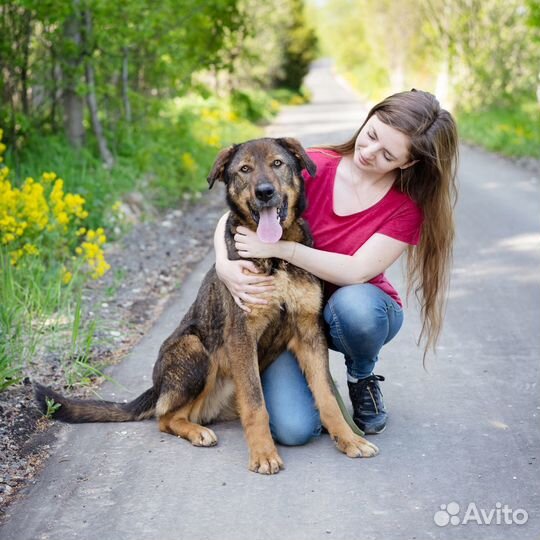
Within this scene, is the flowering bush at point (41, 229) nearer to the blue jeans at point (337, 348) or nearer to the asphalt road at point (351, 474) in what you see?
the asphalt road at point (351, 474)

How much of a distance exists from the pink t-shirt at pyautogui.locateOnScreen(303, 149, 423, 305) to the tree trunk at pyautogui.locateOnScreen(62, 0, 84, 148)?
226 inches

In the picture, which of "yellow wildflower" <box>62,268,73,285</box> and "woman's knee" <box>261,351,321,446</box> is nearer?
"woman's knee" <box>261,351,321,446</box>

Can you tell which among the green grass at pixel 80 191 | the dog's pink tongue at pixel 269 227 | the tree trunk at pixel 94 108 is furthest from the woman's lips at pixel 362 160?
the tree trunk at pixel 94 108

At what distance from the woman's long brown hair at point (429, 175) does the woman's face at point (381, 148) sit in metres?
0.03

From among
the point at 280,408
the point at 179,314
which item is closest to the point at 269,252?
the point at 280,408

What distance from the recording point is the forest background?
20.0 ft

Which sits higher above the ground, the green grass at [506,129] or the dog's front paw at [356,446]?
the dog's front paw at [356,446]

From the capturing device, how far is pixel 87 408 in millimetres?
4395

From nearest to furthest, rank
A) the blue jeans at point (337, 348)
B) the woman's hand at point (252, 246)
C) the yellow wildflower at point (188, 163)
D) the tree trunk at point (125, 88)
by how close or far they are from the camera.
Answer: the woman's hand at point (252, 246), the blue jeans at point (337, 348), the tree trunk at point (125, 88), the yellow wildflower at point (188, 163)

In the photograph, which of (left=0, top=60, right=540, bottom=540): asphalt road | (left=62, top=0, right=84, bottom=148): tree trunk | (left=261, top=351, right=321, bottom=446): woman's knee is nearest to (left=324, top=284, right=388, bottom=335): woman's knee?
(left=261, top=351, right=321, bottom=446): woman's knee

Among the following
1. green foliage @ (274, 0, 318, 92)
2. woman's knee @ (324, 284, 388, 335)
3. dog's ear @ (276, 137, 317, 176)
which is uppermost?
dog's ear @ (276, 137, 317, 176)

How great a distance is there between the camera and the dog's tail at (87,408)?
438 centimetres

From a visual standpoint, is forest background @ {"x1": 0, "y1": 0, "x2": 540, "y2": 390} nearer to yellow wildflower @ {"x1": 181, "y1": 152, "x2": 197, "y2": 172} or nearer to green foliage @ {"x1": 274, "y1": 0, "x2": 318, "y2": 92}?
yellow wildflower @ {"x1": 181, "y1": 152, "x2": 197, "y2": 172}

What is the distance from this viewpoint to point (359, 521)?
336 centimetres
